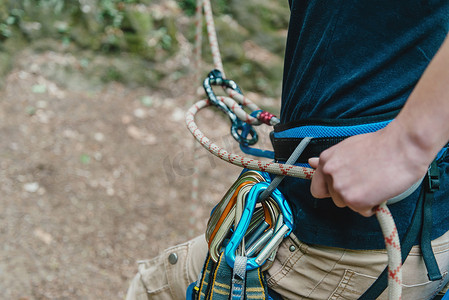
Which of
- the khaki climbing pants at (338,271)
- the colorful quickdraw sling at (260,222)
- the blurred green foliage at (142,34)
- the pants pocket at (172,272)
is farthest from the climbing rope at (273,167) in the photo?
the blurred green foliage at (142,34)

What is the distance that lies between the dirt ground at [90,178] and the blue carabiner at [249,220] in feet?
5.08

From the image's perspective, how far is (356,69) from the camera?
736 millimetres

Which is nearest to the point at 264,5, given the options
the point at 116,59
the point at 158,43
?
the point at 158,43

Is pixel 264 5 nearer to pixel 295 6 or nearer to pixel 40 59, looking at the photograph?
pixel 40 59

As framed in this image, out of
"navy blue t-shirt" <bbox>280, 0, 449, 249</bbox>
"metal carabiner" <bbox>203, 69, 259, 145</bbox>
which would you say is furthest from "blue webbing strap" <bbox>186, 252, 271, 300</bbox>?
"metal carabiner" <bbox>203, 69, 259, 145</bbox>

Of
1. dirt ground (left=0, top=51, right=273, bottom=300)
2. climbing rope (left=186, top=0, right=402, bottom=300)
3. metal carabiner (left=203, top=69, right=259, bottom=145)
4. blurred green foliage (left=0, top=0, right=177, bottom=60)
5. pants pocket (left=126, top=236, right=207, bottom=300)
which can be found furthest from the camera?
blurred green foliage (left=0, top=0, right=177, bottom=60)

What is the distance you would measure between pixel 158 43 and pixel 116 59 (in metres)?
0.38

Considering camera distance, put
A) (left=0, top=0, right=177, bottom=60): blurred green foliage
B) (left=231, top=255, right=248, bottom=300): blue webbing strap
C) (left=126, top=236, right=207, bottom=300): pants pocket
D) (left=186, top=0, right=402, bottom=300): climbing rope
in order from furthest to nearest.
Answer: (left=0, top=0, right=177, bottom=60): blurred green foliage, (left=126, top=236, right=207, bottom=300): pants pocket, (left=231, top=255, right=248, bottom=300): blue webbing strap, (left=186, top=0, right=402, bottom=300): climbing rope

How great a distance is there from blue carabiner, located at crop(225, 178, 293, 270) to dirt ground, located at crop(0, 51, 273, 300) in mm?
1549

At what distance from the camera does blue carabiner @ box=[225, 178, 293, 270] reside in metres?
0.82

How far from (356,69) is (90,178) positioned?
2.28m

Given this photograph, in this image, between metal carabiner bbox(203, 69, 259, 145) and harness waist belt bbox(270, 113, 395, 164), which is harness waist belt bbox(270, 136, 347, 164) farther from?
metal carabiner bbox(203, 69, 259, 145)

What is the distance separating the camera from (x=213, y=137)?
10.8ft

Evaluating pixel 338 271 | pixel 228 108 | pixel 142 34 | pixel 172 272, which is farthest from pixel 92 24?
pixel 338 271
